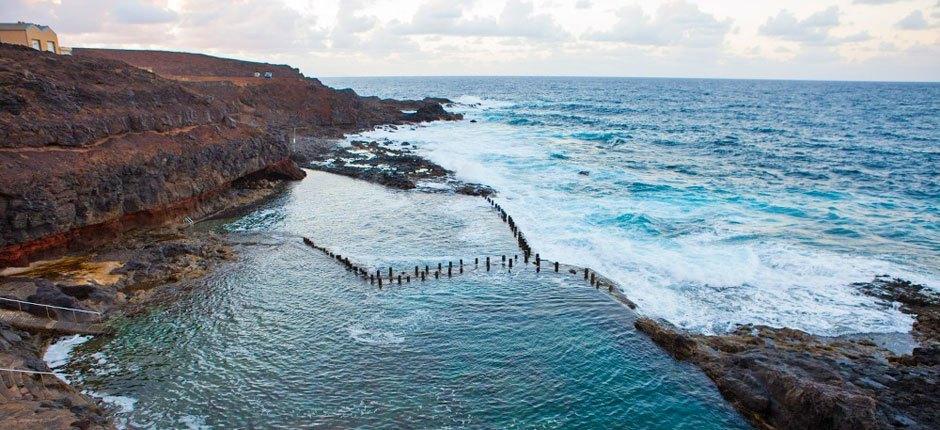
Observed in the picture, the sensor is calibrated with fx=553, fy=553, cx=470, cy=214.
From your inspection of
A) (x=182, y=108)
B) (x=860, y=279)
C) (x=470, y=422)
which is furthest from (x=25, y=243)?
(x=860, y=279)

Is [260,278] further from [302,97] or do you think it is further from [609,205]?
[302,97]

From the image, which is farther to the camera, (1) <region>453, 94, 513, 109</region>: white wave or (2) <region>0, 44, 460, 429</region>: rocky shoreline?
(1) <region>453, 94, 513, 109</region>: white wave

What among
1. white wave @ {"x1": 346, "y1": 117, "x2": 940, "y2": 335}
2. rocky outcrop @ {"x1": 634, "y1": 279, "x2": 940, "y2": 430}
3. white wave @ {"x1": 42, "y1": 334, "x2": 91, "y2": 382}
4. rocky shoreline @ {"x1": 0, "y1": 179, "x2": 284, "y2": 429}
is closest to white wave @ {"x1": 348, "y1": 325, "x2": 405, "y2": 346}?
rocky shoreline @ {"x1": 0, "y1": 179, "x2": 284, "y2": 429}

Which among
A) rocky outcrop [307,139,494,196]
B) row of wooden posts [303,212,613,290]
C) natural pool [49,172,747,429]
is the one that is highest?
rocky outcrop [307,139,494,196]

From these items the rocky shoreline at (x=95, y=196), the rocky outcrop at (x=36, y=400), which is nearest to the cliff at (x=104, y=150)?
the rocky shoreline at (x=95, y=196)

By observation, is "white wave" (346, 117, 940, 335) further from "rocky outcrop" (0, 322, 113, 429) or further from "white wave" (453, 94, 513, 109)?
"white wave" (453, 94, 513, 109)

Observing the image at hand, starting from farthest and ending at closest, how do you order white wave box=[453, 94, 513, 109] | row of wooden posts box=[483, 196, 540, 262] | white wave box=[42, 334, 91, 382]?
white wave box=[453, 94, 513, 109]
row of wooden posts box=[483, 196, 540, 262]
white wave box=[42, 334, 91, 382]

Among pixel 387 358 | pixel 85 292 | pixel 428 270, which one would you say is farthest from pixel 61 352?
pixel 428 270
